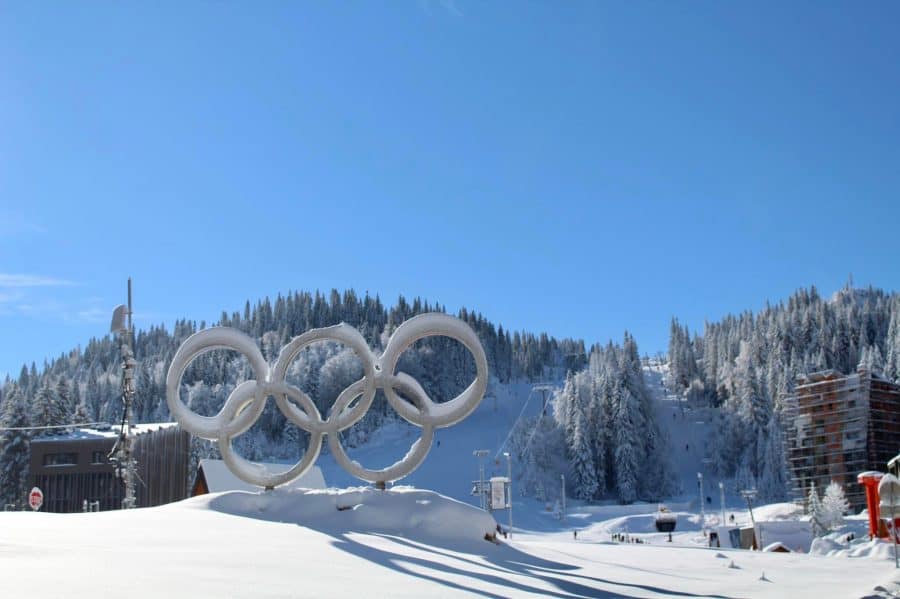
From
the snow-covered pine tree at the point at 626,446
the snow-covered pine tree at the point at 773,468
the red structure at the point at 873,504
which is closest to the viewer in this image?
the red structure at the point at 873,504

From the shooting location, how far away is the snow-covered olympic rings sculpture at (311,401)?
2442 centimetres

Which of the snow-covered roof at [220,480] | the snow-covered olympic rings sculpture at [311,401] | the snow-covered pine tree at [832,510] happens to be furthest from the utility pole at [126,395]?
the snow-covered pine tree at [832,510]

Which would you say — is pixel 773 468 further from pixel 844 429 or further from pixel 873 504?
pixel 873 504

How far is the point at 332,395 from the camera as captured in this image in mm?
122000

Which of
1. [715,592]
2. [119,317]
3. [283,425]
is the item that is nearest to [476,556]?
[715,592]

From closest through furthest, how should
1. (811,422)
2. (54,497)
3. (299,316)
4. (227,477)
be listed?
1. (227,477)
2. (54,497)
3. (811,422)
4. (299,316)

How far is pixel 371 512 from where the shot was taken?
72.6 ft

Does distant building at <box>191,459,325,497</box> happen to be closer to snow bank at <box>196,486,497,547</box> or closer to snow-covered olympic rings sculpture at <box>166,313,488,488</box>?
snow-covered olympic rings sculpture at <box>166,313,488,488</box>

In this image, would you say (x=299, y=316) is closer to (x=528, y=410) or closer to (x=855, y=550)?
(x=528, y=410)

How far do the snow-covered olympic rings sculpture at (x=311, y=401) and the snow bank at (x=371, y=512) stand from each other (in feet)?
4.63

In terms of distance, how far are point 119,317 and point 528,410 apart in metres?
95.3

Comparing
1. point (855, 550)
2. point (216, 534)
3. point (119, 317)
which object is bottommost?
point (855, 550)

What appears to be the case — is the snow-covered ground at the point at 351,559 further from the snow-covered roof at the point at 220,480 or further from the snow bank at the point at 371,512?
the snow-covered roof at the point at 220,480

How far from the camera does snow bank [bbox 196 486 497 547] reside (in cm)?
2169
